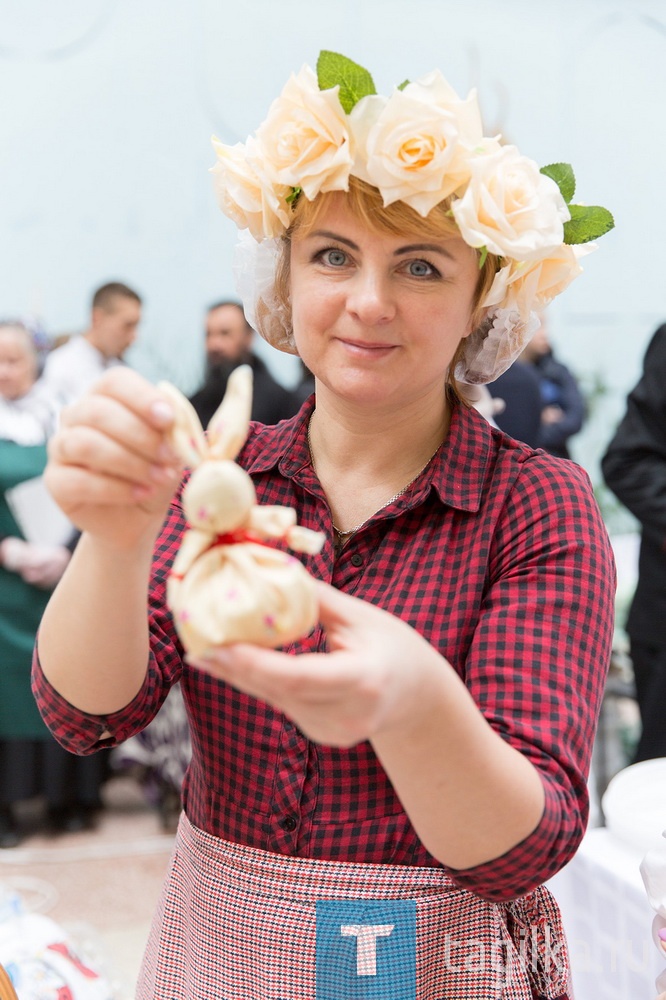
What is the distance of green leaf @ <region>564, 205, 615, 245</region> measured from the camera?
101 cm

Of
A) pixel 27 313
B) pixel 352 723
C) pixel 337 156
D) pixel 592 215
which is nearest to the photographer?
pixel 352 723

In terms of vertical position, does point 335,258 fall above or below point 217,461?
above

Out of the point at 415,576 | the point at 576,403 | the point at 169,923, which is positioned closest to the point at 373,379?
the point at 415,576

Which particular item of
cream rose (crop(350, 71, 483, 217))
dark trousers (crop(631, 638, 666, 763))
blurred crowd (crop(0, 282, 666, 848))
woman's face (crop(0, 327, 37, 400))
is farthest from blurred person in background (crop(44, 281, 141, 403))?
cream rose (crop(350, 71, 483, 217))

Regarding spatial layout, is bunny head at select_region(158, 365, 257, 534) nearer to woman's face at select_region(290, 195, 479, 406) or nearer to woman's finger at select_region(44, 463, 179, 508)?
woman's finger at select_region(44, 463, 179, 508)

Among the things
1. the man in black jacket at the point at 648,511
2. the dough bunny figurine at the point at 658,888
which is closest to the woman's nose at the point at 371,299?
the dough bunny figurine at the point at 658,888

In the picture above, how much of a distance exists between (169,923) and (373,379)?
1.99 ft

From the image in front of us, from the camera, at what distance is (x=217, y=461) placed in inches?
27.4

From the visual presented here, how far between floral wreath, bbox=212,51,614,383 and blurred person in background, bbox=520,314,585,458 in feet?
Result: 9.92

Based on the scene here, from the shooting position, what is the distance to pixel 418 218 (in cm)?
92

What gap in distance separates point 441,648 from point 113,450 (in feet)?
1.21

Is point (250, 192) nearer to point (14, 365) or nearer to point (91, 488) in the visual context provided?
point (91, 488)

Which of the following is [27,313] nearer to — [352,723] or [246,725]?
[246,725]

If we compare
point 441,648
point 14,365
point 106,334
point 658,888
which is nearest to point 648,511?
point 658,888
